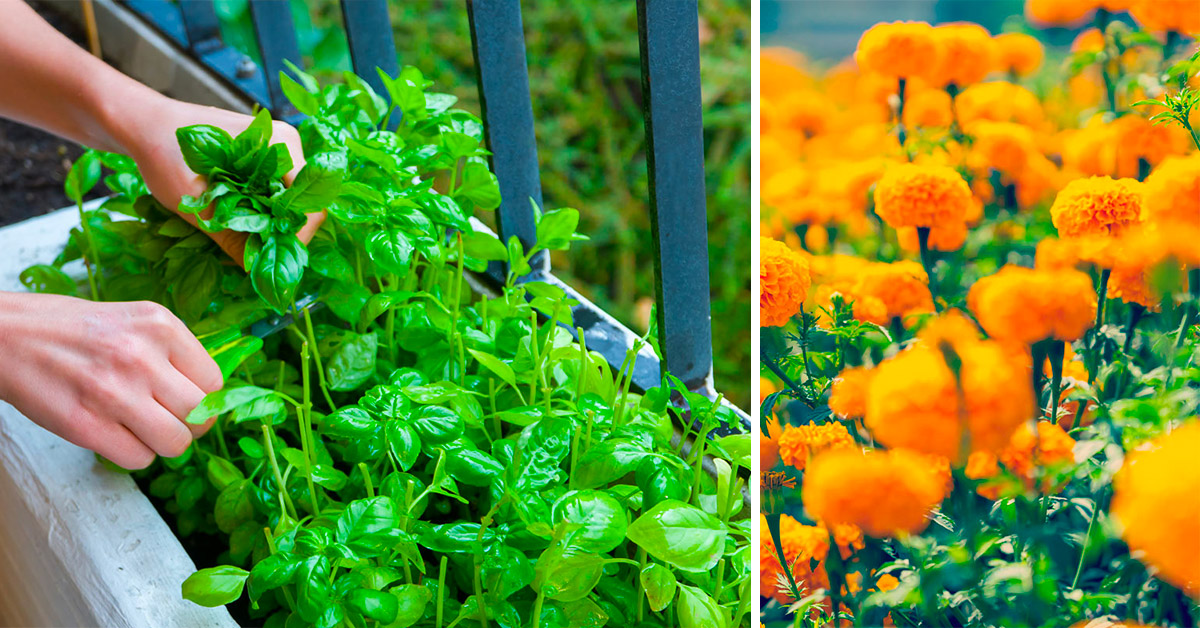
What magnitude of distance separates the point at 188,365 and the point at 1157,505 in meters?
0.62

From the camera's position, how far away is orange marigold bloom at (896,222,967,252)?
387 millimetres

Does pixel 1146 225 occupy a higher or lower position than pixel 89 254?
higher

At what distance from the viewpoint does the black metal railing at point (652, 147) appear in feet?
2.23

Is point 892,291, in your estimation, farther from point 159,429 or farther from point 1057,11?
point 159,429

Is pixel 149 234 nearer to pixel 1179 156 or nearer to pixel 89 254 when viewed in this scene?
pixel 89 254

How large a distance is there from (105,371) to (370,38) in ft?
1.82

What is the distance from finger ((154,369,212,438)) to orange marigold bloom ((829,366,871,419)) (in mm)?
471

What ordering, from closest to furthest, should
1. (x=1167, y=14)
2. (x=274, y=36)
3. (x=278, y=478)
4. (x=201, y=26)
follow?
(x=1167, y=14) → (x=278, y=478) → (x=274, y=36) → (x=201, y=26)

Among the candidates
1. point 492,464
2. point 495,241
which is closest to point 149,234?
point 495,241

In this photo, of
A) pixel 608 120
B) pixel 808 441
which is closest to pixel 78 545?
pixel 808 441

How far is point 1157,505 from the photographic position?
1.19ft

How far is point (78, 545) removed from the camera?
747 millimetres

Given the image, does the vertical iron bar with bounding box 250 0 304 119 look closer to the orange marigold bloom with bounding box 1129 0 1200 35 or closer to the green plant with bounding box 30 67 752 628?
the green plant with bounding box 30 67 752 628

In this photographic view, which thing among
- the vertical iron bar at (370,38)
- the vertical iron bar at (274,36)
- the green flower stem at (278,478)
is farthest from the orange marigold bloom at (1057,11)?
the vertical iron bar at (274,36)
